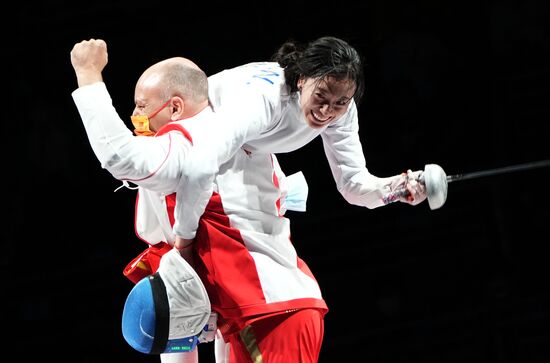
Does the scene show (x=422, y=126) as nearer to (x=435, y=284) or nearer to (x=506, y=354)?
(x=435, y=284)

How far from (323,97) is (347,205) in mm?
1246

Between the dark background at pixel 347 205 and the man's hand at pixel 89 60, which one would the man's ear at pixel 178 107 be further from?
the dark background at pixel 347 205

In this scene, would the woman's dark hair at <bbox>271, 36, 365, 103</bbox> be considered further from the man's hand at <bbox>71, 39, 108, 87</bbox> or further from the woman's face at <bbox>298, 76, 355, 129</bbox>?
the man's hand at <bbox>71, 39, 108, 87</bbox>

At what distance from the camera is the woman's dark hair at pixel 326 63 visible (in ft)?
5.67

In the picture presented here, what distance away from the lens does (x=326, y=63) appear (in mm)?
1738

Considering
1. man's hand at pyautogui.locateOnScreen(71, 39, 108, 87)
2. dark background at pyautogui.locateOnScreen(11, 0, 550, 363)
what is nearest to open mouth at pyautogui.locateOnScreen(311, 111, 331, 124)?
man's hand at pyautogui.locateOnScreen(71, 39, 108, 87)

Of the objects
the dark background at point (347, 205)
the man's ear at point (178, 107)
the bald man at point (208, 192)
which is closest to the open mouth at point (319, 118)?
the bald man at point (208, 192)

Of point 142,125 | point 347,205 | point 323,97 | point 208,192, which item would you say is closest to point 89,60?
point 142,125

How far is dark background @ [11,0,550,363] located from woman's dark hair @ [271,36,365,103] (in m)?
1.14

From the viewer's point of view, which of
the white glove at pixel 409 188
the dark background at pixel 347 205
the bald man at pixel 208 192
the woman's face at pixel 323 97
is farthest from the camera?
the dark background at pixel 347 205

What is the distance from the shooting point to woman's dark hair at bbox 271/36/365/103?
1.73 metres

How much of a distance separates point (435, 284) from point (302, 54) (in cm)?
134

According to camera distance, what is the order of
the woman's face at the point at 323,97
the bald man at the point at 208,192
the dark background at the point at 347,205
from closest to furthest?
the bald man at the point at 208,192
the woman's face at the point at 323,97
the dark background at the point at 347,205

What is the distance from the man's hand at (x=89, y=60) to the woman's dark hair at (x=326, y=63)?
1.24 ft
